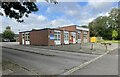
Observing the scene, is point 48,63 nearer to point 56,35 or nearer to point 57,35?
point 56,35

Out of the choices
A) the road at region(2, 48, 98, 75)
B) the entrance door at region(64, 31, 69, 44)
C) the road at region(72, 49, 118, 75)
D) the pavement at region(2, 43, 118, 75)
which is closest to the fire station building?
the entrance door at region(64, 31, 69, 44)

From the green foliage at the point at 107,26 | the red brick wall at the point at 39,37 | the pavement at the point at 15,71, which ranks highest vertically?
the green foliage at the point at 107,26

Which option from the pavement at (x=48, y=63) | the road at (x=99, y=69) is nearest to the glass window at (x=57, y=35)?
the pavement at (x=48, y=63)

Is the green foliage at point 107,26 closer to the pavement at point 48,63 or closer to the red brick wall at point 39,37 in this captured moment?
the red brick wall at point 39,37

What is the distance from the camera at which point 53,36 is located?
1484 inches

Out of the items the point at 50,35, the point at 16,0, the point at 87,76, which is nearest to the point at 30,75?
the point at 87,76

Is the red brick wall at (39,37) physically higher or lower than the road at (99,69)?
higher

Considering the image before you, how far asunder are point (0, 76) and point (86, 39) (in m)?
47.3

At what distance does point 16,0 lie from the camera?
14.0 meters

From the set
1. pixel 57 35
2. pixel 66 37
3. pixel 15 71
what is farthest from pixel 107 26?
pixel 15 71

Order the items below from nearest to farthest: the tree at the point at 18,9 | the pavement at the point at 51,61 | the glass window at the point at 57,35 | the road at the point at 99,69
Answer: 1. the road at the point at 99,69
2. the pavement at the point at 51,61
3. the tree at the point at 18,9
4. the glass window at the point at 57,35

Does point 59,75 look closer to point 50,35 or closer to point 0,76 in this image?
point 0,76

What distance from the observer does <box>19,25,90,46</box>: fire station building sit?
37.9 m

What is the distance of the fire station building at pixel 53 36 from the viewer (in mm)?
37888
